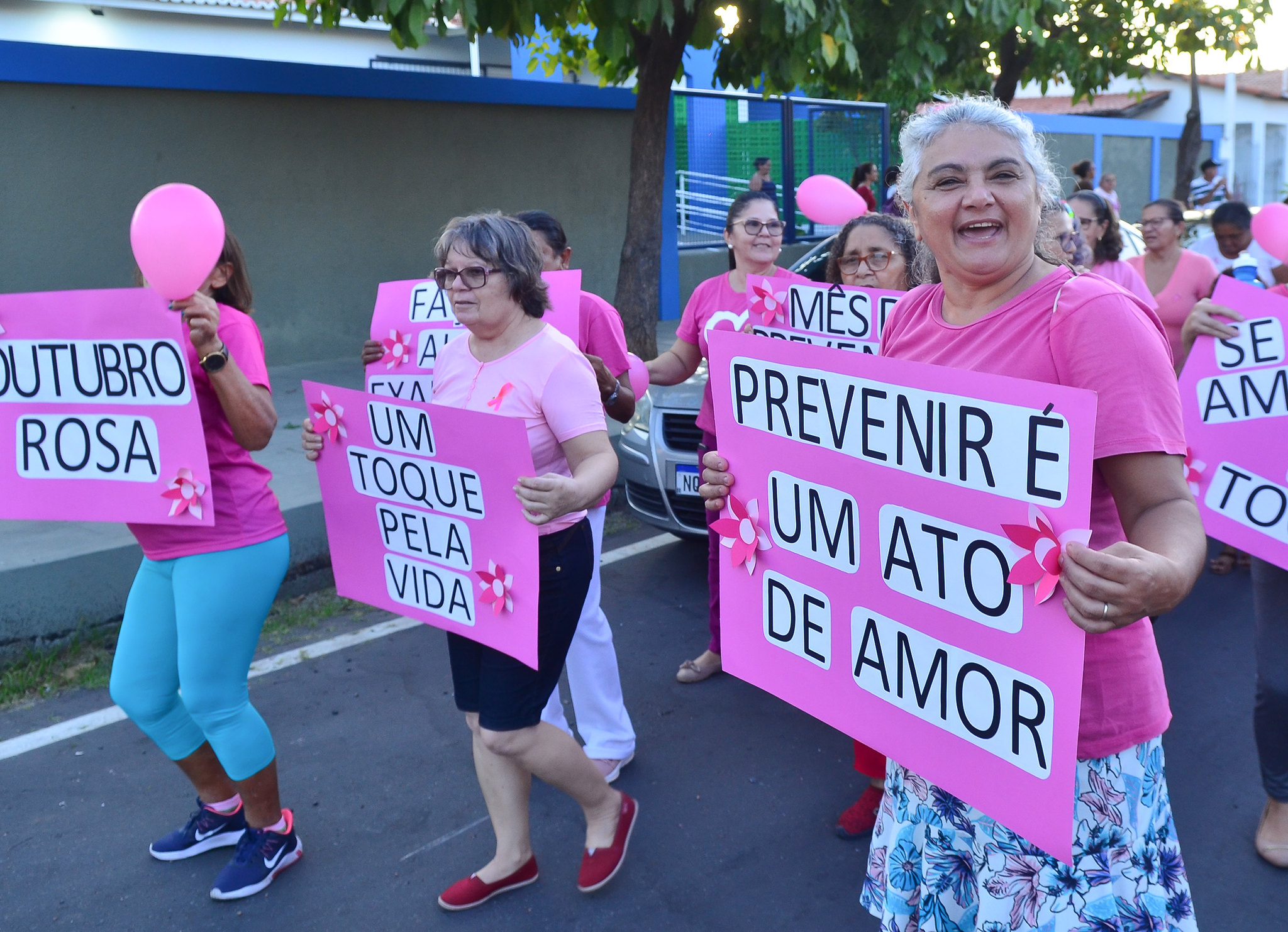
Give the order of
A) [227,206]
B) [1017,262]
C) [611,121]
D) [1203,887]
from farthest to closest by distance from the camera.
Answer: [611,121] → [227,206] → [1203,887] → [1017,262]

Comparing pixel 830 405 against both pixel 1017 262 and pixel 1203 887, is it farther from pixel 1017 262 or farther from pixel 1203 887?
pixel 1203 887

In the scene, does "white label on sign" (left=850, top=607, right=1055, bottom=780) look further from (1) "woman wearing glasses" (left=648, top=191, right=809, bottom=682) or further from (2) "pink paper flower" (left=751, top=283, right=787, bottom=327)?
(2) "pink paper flower" (left=751, top=283, right=787, bottom=327)

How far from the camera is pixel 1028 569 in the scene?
1679 mm

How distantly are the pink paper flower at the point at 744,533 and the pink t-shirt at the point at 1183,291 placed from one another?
13.3 feet

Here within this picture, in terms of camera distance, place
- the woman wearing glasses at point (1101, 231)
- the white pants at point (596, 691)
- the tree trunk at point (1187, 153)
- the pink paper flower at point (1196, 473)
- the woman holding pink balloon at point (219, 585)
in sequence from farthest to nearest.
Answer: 1. the tree trunk at point (1187, 153)
2. the woman wearing glasses at point (1101, 231)
3. the white pants at point (596, 691)
4. the pink paper flower at point (1196, 473)
5. the woman holding pink balloon at point (219, 585)

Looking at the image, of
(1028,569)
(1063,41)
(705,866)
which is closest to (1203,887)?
(705,866)

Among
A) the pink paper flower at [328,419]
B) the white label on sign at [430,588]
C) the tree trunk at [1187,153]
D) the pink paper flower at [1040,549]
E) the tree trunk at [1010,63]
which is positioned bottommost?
the white label on sign at [430,588]

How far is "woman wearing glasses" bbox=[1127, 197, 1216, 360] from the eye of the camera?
557 cm

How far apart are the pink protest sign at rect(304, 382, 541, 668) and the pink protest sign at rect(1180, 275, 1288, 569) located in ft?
6.60

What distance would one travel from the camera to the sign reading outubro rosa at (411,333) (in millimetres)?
3910

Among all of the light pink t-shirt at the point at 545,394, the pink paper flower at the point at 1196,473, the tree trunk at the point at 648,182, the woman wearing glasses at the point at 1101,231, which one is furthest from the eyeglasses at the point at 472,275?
the tree trunk at the point at 648,182

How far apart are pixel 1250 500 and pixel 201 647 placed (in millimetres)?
3016

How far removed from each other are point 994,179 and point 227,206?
910 cm

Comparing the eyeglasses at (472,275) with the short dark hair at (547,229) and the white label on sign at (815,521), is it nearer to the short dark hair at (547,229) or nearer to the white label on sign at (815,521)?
the white label on sign at (815,521)
